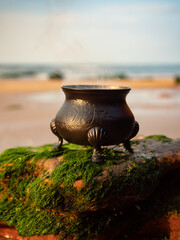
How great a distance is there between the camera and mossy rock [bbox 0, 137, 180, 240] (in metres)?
2.80

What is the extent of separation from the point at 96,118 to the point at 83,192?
816 mm

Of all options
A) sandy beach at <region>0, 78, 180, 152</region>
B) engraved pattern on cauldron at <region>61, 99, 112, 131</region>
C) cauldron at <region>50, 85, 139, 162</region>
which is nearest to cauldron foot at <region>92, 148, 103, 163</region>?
cauldron at <region>50, 85, 139, 162</region>

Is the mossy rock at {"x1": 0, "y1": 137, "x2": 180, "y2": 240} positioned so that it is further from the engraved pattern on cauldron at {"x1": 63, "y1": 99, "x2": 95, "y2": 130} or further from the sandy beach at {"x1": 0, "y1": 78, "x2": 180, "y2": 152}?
the sandy beach at {"x1": 0, "y1": 78, "x2": 180, "y2": 152}

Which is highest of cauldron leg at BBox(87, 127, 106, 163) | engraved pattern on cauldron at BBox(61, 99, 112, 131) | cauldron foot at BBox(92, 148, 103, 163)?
engraved pattern on cauldron at BBox(61, 99, 112, 131)

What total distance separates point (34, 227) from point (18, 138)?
12.6 feet

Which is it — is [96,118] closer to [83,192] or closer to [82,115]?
[82,115]

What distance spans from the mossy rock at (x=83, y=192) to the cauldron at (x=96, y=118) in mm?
265

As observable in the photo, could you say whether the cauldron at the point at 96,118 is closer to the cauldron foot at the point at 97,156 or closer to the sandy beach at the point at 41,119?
the cauldron foot at the point at 97,156

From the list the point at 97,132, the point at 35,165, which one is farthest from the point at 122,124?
the point at 35,165

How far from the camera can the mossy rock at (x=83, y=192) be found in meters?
2.80

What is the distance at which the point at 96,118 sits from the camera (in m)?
2.99

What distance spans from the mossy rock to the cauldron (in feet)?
0.87

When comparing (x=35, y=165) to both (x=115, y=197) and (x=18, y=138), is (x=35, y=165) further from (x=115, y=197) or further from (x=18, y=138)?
(x=18, y=138)

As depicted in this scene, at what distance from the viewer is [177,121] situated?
8.07 meters
